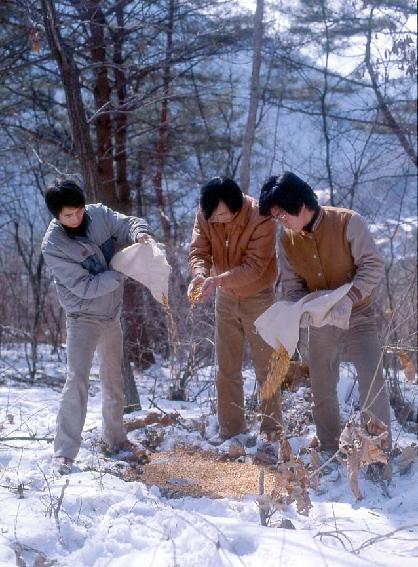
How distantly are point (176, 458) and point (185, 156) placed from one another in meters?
7.46

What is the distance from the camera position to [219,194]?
13.7 feet

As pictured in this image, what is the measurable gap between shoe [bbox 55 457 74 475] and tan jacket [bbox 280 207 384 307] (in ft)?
5.18

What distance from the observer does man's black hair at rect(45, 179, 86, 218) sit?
12.8ft

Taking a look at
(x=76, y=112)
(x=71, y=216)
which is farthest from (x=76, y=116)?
(x=71, y=216)

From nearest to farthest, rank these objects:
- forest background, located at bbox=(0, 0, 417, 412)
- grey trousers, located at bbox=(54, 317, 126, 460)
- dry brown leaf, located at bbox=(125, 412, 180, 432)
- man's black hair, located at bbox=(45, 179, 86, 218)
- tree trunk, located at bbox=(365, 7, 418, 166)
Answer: man's black hair, located at bbox=(45, 179, 86, 218)
grey trousers, located at bbox=(54, 317, 126, 460)
dry brown leaf, located at bbox=(125, 412, 180, 432)
forest background, located at bbox=(0, 0, 417, 412)
tree trunk, located at bbox=(365, 7, 418, 166)

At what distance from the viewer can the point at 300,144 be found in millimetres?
12164

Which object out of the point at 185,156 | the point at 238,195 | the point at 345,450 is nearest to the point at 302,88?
the point at 185,156

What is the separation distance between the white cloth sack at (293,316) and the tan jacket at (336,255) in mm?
122

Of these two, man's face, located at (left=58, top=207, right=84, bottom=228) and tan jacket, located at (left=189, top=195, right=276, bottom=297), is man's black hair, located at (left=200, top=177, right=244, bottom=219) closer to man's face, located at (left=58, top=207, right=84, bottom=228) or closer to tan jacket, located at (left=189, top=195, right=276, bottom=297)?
tan jacket, located at (left=189, top=195, right=276, bottom=297)

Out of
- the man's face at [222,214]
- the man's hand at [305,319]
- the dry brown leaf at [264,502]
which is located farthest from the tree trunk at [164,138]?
the dry brown leaf at [264,502]

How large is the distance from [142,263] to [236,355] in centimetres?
96

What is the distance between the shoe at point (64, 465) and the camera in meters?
3.91

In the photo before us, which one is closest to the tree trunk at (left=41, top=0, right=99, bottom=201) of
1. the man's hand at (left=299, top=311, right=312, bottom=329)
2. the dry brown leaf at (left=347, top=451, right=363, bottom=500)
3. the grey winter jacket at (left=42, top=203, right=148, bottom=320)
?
the grey winter jacket at (left=42, top=203, right=148, bottom=320)

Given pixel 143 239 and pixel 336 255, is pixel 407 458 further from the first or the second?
pixel 143 239
